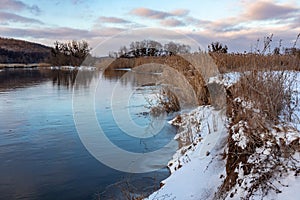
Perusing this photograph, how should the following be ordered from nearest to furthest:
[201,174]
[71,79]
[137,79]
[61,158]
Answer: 1. [201,174]
2. [61,158]
3. [137,79]
4. [71,79]

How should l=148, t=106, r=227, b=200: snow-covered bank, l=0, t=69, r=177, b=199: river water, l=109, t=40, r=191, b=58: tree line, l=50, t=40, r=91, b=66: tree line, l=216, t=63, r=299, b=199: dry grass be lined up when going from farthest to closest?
1. l=50, t=40, r=91, b=66: tree line
2. l=109, t=40, r=191, b=58: tree line
3. l=0, t=69, r=177, b=199: river water
4. l=148, t=106, r=227, b=200: snow-covered bank
5. l=216, t=63, r=299, b=199: dry grass

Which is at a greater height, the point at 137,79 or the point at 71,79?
the point at 137,79

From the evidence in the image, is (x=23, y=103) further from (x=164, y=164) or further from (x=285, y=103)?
(x=285, y=103)

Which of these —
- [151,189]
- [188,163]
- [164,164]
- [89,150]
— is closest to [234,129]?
[188,163]

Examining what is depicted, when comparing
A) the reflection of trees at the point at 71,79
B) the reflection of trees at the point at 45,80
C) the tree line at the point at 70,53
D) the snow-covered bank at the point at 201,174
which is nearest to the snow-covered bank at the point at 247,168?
the snow-covered bank at the point at 201,174

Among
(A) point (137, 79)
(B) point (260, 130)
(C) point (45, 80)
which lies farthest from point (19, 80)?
(B) point (260, 130)

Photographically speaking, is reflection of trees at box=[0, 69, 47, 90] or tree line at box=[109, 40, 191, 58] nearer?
tree line at box=[109, 40, 191, 58]

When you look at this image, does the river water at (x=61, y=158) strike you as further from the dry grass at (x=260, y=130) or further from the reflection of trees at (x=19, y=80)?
the reflection of trees at (x=19, y=80)

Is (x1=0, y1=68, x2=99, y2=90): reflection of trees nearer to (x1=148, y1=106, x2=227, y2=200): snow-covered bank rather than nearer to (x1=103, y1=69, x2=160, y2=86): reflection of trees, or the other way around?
(x1=103, y1=69, x2=160, y2=86): reflection of trees

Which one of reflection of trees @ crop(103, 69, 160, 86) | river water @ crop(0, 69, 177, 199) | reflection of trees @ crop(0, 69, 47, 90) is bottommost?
river water @ crop(0, 69, 177, 199)

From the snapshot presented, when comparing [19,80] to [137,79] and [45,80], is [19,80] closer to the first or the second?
[45,80]

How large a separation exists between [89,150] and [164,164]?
2046mm

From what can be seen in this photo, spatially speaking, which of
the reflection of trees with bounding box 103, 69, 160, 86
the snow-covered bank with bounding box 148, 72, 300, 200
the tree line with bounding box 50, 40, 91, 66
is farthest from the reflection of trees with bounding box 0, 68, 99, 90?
the tree line with bounding box 50, 40, 91, 66

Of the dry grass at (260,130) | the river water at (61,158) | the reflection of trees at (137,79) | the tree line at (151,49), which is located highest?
the tree line at (151,49)
